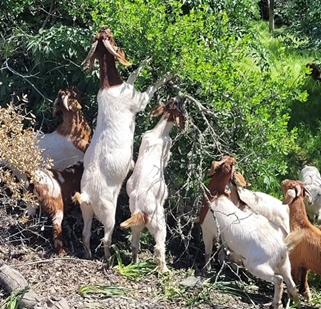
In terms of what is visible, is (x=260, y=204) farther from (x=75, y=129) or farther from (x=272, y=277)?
(x=75, y=129)

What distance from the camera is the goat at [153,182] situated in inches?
231

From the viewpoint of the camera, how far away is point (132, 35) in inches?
244

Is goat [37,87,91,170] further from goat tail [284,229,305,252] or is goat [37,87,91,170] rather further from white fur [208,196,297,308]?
goat tail [284,229,305,252]

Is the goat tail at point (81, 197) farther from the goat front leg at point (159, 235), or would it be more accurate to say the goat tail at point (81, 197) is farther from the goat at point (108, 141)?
the goat front leg at point (159, 235)

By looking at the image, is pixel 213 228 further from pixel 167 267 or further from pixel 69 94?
pixel 69 94

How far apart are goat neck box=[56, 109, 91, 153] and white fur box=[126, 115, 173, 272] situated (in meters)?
0.75

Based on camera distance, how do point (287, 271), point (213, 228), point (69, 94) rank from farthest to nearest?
point (69, 94), point (213, 228), point (287, 271)

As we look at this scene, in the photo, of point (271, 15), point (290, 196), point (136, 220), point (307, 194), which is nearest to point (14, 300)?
point (136, 220)

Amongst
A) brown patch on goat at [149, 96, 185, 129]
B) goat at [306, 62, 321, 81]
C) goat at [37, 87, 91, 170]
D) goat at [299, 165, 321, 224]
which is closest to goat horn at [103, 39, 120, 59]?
brown patch on goat at [149, 96, 185, 129]

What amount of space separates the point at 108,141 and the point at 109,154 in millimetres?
124

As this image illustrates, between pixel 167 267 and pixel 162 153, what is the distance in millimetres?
1052

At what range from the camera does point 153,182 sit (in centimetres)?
601

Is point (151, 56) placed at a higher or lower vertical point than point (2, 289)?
higher

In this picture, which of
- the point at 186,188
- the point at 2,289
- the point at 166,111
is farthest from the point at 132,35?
the point at 2,289
